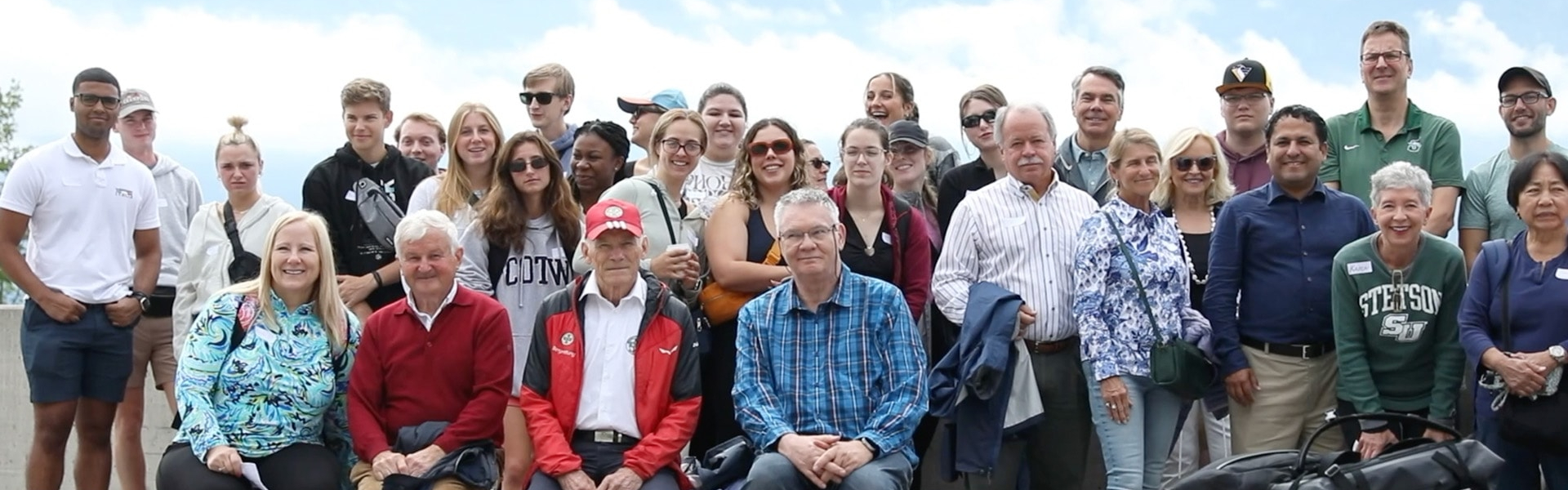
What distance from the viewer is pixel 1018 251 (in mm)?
5125

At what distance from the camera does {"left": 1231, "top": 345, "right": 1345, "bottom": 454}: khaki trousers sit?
496 centimetres

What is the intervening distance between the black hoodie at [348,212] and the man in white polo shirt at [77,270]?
1.06 m

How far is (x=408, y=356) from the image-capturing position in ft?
16.3

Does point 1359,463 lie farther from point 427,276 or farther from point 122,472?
point 122,472

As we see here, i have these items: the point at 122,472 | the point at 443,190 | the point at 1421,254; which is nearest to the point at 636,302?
the point at 443,190

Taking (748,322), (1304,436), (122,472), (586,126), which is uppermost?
(586,126)

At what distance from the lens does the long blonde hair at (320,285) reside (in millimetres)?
5027

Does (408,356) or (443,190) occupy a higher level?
(443,190)

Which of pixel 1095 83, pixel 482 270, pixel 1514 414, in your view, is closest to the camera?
pixel 1514 414

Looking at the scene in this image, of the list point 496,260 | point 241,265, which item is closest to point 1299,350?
point 496,260

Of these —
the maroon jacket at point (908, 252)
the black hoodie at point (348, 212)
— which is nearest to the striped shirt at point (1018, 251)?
the maroon jacket at point (908, 252)

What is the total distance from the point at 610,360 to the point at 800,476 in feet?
2.68

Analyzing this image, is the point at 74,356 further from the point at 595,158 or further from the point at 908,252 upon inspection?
the point at 908,252

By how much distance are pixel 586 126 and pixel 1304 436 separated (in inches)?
133
